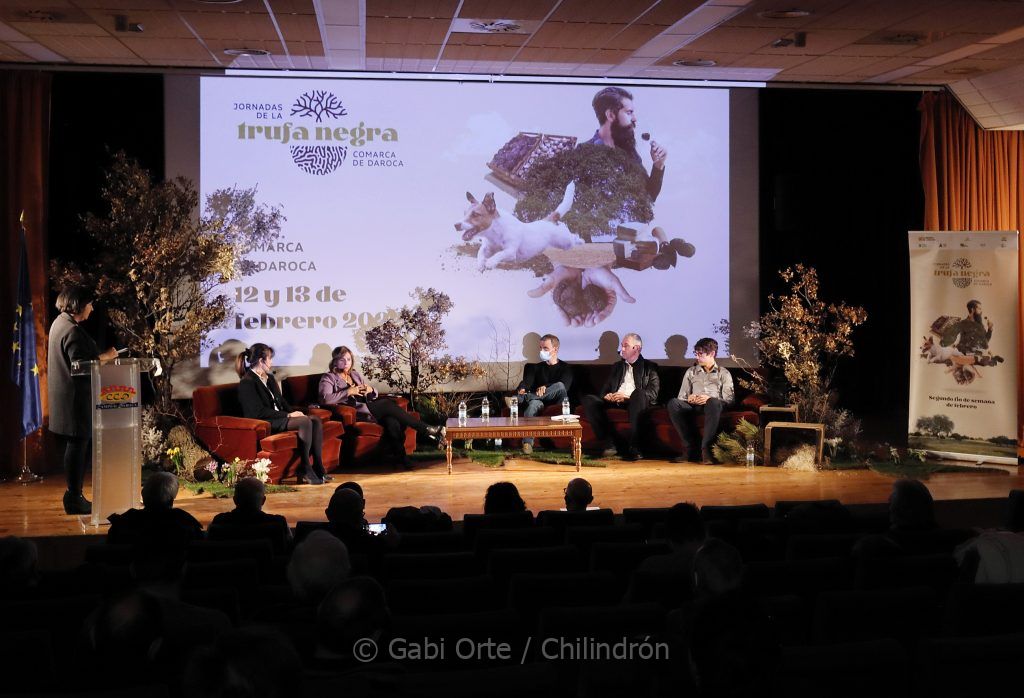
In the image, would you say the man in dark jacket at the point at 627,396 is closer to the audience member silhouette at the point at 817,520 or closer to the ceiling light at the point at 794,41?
the ceiling light at the point at 794,41

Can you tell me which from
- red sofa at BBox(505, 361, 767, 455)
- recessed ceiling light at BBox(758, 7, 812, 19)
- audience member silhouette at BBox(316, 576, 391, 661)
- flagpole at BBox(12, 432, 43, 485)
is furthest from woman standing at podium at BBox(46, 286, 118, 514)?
recessed ceiling light at BBox(758, 7, 812, 19)

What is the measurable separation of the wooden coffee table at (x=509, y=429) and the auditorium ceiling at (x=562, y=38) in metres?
3.04

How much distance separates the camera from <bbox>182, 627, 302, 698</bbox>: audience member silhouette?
1.45 m

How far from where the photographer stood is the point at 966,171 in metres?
10.0

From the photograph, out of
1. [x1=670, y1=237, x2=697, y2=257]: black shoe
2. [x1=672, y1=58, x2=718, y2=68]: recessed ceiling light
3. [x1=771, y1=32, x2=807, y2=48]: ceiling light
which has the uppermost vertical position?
[x1=672, y1=58, x2=718, y2=68]: recessed ceiling light

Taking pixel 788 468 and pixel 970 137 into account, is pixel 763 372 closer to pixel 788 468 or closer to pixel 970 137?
pixel 788 468

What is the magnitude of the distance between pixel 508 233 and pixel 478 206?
0.39m

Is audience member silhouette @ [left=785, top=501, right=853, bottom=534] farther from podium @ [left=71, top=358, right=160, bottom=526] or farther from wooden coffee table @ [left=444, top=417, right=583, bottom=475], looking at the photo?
wooden coffee table @ [left=444, top=417, right=583, bottom=475]

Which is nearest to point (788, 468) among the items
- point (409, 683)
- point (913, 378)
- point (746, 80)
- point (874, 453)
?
point (874, 453)

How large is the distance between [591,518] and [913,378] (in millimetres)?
5835

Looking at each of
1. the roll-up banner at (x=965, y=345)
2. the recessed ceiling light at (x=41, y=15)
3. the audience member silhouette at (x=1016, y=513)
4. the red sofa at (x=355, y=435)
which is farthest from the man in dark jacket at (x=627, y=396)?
the recessed ceiling light at (x=41, y=15)

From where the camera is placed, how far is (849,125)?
10.9 m

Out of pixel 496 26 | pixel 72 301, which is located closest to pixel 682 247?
pixel 496 26

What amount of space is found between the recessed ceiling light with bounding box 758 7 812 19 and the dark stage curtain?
5936 millimetres
